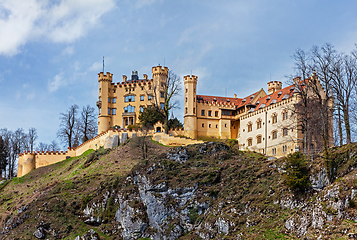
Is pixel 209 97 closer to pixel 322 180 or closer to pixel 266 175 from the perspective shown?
pixel 266 175

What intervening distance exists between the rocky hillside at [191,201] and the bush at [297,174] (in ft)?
1.81

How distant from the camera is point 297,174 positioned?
37.3 m

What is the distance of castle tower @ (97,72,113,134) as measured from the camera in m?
79.8

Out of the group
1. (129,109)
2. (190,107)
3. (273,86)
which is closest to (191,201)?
(190,107)

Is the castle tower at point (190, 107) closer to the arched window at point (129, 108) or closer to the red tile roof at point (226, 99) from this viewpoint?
the red tile roof at point (226, 99)

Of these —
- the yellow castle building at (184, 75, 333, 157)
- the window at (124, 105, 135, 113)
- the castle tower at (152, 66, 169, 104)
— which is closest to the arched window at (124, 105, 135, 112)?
the window at (124, 105, 135, 113)

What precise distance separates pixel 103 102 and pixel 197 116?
19.3m

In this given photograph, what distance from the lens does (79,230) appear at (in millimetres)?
47781

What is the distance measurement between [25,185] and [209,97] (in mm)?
37362

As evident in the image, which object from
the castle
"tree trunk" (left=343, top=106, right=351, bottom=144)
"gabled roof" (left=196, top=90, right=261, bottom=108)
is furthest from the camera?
"gabled roof" (left=196, top=90, right=261, bottom=108)

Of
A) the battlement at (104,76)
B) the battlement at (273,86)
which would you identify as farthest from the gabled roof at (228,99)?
the battlement at (104,76)

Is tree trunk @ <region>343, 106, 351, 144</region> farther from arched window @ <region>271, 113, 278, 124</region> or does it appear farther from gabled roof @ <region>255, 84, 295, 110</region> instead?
arched window @ <region>271, 113, 278, 124</region>

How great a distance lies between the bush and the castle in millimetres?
21508

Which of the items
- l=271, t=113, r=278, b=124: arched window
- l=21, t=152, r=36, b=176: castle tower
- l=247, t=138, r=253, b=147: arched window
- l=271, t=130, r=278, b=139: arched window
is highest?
l=271, t=113, r=278, b=124: arched window
